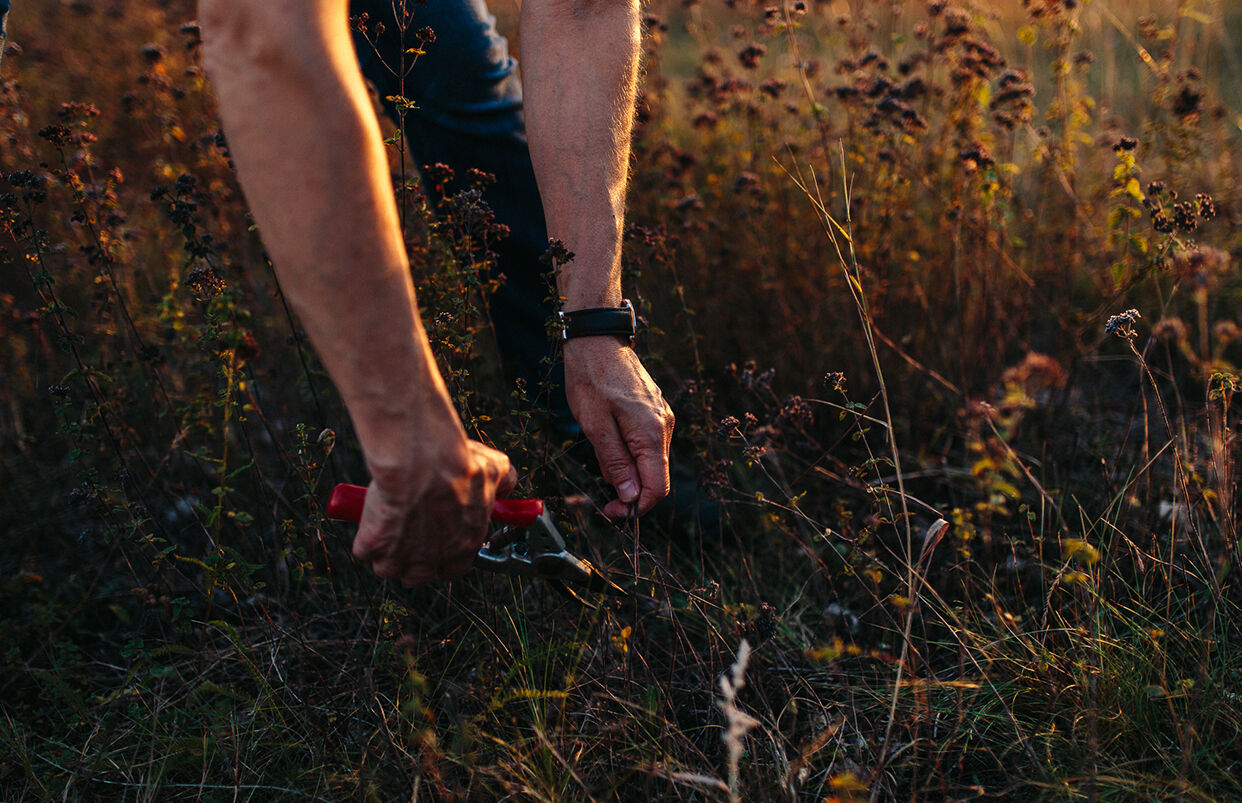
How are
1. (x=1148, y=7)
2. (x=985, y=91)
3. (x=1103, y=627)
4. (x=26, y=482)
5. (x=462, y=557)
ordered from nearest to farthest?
(x=462, y=557)
(x=1103, y=627)
(x=985, y=91)
(x=26, y=482)
(x=1148, y=7)

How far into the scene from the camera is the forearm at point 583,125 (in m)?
1.84

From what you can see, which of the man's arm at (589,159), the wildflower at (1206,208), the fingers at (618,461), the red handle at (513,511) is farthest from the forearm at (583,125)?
the wildflower at (1206,208)

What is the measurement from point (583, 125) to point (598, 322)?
484 millimetres

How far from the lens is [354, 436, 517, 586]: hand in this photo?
4.03ft

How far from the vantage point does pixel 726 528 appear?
2574 mm

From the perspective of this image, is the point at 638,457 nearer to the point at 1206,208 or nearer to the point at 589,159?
the point at 589,159

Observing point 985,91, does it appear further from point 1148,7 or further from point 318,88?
point 1148,7

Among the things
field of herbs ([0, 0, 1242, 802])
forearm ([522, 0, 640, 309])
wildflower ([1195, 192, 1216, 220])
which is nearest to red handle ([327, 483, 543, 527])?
field of herbs ([0, 0, 1242, 802])

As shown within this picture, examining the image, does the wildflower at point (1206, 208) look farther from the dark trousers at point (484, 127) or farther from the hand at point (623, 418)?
the dark trousers at point (484, 127)

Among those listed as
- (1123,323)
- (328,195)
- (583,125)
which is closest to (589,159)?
(583,125)

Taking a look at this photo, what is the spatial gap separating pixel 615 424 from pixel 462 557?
1.65 feet

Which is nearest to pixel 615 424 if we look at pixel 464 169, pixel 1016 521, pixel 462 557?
pixel 462 557

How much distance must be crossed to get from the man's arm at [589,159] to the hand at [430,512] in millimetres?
438

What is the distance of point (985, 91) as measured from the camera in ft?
8.88
